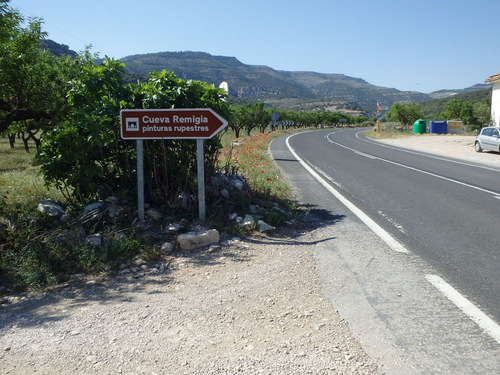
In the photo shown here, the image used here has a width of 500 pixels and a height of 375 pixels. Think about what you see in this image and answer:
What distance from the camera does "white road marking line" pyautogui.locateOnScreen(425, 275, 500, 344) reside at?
3.14 m

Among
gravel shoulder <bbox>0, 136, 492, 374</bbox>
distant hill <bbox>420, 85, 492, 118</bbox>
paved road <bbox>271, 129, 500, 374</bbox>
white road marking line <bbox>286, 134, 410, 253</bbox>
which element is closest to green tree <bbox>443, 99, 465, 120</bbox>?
distant hill <bbox>420, 85, 492, 118</bbox>

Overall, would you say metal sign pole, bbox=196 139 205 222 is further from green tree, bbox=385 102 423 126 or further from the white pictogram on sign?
green tree, bbox=385 102 423 126

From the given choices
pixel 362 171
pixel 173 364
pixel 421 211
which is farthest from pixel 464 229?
pixel 362 171

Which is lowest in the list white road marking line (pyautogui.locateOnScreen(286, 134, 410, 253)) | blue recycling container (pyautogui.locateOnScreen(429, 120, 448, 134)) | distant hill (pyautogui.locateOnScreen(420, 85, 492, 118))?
white road marking line (pyautogui.locateOnScreen(286, 134, 410, 253))

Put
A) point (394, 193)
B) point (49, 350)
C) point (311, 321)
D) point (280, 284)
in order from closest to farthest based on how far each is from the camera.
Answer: point (49, 350) < point (311, 321) < point (280, 284) < point (394, 193)

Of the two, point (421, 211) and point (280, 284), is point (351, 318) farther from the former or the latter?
point (421, 211)

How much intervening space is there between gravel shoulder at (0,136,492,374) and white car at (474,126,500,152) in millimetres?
20147

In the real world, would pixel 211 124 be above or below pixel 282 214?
above

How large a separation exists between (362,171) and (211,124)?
8501 millimetres

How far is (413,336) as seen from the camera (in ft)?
10.0

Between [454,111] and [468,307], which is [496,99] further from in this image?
[454,111]

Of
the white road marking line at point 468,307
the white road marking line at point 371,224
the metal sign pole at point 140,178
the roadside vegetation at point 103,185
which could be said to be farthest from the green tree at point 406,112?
the white road marking line at point 468,307

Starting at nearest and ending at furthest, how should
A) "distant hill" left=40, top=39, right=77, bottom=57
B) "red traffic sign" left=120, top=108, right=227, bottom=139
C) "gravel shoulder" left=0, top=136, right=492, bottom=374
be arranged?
"gravel shoulder" left=0, top=136, right=492, bottom=374 → "red traffic sign" left=120, top=108, right=227, bottom=139 → "distant hill" left=40, top=39, right=77, bottom=57

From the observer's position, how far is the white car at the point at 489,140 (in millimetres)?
20719
